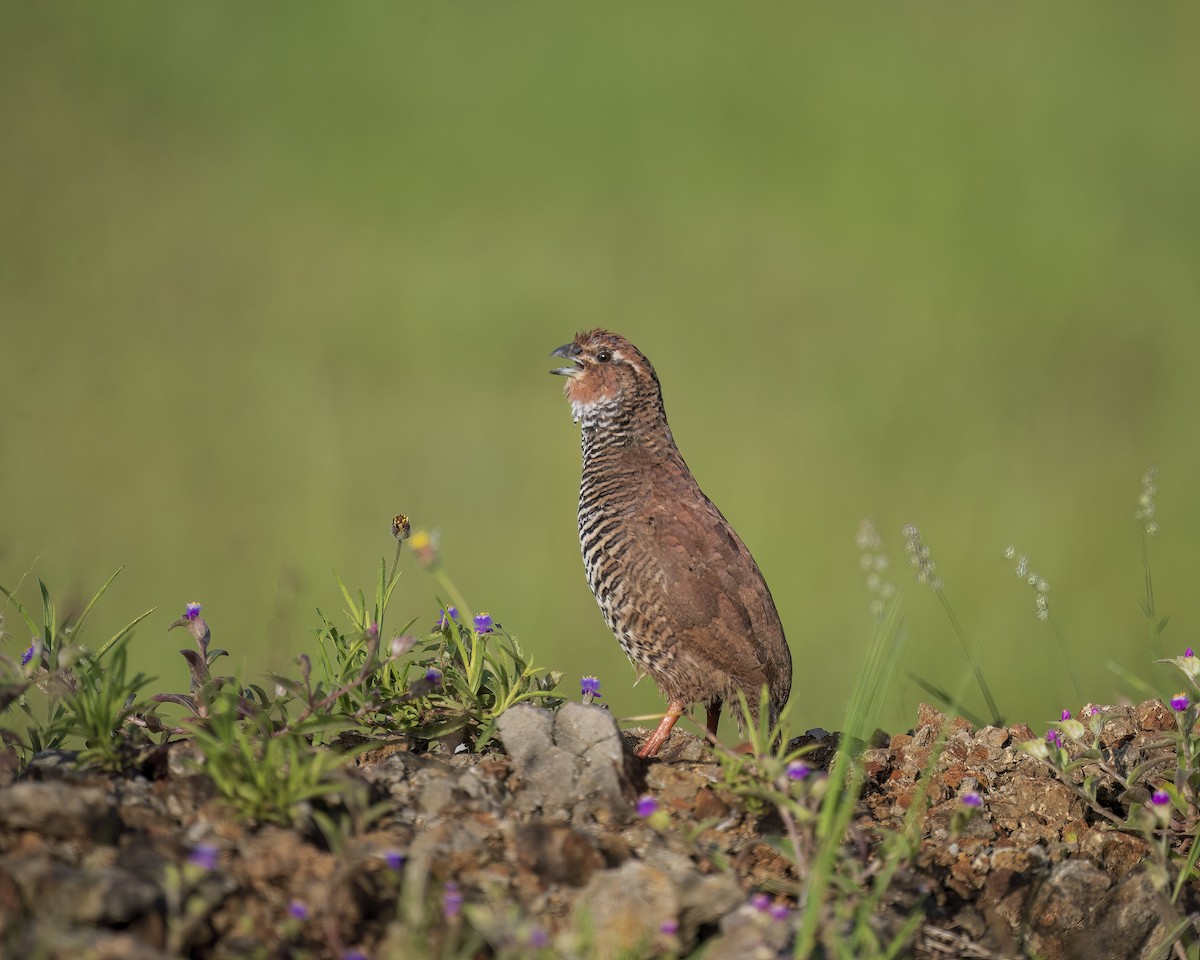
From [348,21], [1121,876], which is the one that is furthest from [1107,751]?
[348,21]

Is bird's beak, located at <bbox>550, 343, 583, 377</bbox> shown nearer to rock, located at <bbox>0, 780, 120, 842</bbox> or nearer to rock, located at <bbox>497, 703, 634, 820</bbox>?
rock, located at <bbox>497, 703, 634, 820</bbox>

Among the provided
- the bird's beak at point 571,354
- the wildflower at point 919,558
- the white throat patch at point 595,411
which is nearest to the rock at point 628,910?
the wildflower at point 919,558

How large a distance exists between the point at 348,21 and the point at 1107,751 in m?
11.0

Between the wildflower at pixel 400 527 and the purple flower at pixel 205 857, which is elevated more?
the wildflower at pixel 400 527

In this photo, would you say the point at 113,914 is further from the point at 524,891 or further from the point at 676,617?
the point at 676,617

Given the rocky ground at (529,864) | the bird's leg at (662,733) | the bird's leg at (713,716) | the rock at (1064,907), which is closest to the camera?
the rocky ground at (529,864)

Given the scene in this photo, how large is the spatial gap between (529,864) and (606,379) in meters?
2.35

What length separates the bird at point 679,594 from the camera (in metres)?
4.43

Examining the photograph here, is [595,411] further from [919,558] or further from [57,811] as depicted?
[57,811]

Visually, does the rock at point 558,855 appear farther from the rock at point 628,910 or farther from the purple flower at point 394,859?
the purple flower at point 394,859

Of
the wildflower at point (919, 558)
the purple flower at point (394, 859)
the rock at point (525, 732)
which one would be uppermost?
the wildflower at point (919, 558)

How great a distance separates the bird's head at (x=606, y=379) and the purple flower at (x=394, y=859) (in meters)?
2.33

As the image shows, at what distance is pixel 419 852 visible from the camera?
3.18m

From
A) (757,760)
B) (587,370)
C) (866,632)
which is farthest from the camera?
(866,632)
